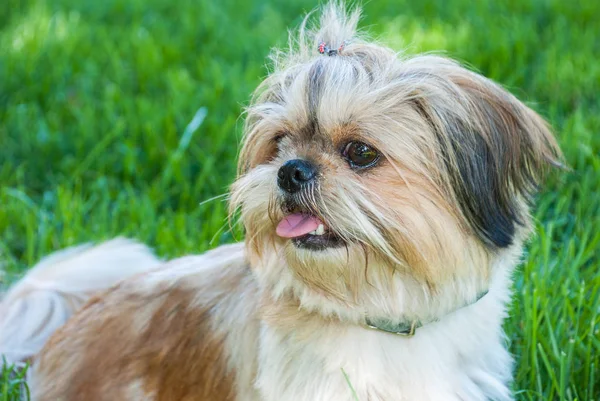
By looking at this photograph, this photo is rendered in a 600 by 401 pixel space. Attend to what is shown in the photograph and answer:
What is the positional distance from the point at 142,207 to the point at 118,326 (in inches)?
58.4

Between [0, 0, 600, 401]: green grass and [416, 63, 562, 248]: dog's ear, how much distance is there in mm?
708

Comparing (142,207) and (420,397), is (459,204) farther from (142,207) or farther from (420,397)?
(142,207)

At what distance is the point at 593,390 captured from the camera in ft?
10.2

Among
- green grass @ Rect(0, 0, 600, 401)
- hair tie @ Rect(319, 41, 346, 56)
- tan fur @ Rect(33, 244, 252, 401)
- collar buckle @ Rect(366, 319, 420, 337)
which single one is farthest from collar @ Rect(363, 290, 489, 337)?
hair tie @ Rect(319, 41, 346, 56)

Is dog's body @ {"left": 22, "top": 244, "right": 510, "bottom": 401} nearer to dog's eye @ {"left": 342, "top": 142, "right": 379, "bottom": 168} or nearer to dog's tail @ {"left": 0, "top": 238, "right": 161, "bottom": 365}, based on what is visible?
dog's tail @ {"left": 0, "top": 238, "right": 161, "bottom": 365}

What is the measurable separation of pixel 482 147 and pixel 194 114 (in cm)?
313

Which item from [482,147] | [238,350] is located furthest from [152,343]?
[482,147]

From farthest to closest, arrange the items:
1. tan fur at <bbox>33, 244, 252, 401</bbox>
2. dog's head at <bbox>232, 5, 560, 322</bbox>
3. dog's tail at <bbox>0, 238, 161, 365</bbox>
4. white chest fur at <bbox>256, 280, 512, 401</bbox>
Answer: dog's tail at <bbox>0, 238, 161, 365</bbox> < tan fur at <bbox>33, 244, 252, 401</bbox> < white chest fur at <bbox>256, 280, 512, 401</bbox> < dog's head at <bbox>232, 5, 560, 322</bbox>

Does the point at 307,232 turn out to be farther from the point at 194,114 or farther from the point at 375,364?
the point at 194,114

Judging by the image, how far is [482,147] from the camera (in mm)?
2475

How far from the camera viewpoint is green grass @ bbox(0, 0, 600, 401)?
133 inches

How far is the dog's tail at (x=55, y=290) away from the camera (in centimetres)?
334

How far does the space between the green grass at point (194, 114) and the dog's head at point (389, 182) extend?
2.13ft

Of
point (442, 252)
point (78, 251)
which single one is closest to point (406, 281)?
point (442, 252)
